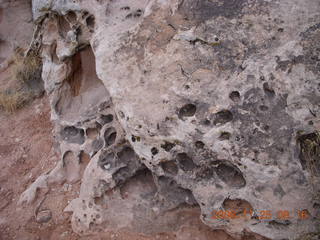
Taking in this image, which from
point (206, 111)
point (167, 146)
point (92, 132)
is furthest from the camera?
point (92, 132)

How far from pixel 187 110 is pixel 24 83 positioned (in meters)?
3.76

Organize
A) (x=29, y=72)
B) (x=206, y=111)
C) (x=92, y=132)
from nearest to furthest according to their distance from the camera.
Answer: (x=206, y=111), (x=92, y=132), (x=29, y=72)

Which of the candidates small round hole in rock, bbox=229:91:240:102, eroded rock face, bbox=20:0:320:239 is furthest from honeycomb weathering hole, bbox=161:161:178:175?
small round hole in rock, bbox=229:91:240:102

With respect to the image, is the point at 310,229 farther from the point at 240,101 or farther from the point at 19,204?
the point at 19,204

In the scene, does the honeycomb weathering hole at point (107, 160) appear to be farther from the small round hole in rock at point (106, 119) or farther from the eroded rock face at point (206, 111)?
the small round hole in rock at point (106, 119)

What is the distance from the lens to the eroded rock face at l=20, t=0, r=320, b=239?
2.03 metres

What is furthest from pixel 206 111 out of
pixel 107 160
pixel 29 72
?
pixel 29 72

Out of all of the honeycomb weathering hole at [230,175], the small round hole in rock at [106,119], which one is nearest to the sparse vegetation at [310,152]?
the honeycomb weathering hole at [230,175]

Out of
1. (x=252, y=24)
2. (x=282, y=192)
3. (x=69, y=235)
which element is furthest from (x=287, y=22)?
(x=69, y=235)

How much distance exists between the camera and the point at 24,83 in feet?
17.1

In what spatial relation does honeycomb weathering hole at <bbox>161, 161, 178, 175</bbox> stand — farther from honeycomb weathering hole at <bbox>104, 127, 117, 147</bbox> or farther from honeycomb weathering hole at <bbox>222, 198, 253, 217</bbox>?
honeycomb weathering hole at <bbox>104, 127, 117, 147</bbox>

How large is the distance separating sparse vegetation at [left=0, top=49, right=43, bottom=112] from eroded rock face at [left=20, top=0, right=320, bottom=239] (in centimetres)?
236

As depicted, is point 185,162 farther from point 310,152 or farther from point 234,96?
point 310,152

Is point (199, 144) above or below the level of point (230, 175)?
above
